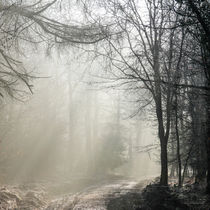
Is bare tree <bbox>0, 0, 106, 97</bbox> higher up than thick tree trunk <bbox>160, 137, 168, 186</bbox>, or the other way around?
bare tree <bbox>0, 0, 106, 97</bbox>

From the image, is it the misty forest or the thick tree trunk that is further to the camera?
the thick tree trunk

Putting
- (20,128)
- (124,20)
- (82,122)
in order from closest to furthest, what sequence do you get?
(124,20)
(20,128)
(82,122)

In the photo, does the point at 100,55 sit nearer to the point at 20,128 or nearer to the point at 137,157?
the point at 20,128

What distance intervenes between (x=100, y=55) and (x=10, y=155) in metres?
13.1

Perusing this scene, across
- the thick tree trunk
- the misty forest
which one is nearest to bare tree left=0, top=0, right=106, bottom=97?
the misty forest

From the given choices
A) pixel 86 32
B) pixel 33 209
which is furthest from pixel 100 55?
pixel 33 209

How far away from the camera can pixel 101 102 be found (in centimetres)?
3891

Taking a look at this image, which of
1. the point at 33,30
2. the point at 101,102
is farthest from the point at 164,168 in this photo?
the point at 101,102

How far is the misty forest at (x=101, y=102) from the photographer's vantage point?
22.8 feet

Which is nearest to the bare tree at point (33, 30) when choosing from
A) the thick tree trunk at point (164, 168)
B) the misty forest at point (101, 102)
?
the misty forest at point (101, 102)

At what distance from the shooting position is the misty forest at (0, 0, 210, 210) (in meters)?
6.95

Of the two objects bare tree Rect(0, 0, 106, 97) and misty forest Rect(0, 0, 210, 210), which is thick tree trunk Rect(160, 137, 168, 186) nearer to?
misty forest Rect(0, 0, 210, 210)

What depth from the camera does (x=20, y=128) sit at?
2008cm

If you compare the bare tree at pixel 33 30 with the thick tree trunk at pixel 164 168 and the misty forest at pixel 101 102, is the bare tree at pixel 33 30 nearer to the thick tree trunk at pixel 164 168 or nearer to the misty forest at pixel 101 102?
the misty forest at pixel 101 102
